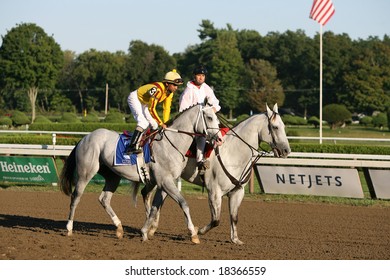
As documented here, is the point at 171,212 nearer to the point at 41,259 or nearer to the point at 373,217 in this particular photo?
the point at 373,217

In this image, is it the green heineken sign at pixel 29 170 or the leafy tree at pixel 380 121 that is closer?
the green heineken sign at pixel 29 170

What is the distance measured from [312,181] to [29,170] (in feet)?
20.9

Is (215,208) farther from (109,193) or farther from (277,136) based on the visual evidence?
(109,193)

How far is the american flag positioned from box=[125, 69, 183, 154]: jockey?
14.9 meters

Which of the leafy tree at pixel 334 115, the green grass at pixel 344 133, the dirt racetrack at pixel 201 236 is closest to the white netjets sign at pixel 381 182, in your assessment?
the dirt racetrack at pixel 201 236

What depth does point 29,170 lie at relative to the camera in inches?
617

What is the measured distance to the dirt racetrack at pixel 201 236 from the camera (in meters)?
7.45

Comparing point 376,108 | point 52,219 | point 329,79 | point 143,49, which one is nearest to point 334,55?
point 329,79

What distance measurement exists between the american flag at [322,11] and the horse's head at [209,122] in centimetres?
1527

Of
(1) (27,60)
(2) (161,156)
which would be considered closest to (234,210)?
(2) (161,156)

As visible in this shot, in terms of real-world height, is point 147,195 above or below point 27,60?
below

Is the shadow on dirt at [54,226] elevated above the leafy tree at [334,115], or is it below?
above

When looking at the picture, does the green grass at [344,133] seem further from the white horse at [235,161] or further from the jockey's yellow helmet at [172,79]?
the jockey's yellow helmet at [172,79]

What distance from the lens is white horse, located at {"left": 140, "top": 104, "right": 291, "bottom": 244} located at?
8.30 meters
